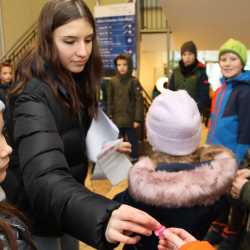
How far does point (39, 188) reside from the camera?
97 centimetres

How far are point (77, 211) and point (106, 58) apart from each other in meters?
4.78

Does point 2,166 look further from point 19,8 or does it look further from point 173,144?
point 19,8

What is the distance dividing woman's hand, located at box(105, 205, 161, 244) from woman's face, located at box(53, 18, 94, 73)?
2.12 ft

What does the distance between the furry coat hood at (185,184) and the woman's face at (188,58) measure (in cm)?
315

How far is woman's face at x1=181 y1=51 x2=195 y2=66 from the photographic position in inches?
167

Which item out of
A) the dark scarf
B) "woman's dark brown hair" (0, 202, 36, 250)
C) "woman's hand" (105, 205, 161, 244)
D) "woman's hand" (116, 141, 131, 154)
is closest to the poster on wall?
the dark scarf

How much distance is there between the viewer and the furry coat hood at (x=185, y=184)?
1193mm

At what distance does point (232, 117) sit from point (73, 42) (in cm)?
159

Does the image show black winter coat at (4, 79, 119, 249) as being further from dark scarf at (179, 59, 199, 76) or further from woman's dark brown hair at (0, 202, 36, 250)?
dark scarf at (179, 59, 199, 76)

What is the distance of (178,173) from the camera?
1223 millimetres

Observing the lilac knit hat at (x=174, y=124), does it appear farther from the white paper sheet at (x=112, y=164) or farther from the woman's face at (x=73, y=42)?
the woman's face at (x=73, y=42)

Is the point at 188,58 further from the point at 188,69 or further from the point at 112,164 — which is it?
the point at 112,164

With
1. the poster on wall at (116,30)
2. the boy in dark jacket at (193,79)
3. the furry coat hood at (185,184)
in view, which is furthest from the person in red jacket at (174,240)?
the poster on wall at (116,30)

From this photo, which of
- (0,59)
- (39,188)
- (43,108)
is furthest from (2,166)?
(0,59)
